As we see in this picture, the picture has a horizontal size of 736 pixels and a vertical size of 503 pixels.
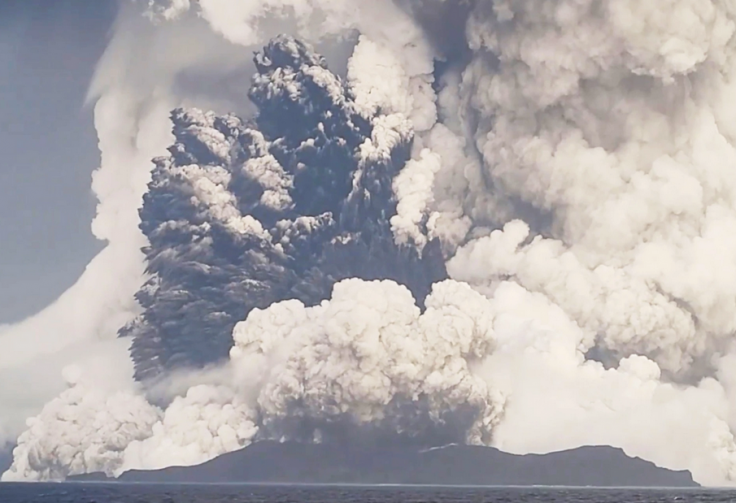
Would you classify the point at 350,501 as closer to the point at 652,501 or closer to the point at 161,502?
the point at 161,502

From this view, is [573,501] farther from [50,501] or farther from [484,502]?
[50,501]

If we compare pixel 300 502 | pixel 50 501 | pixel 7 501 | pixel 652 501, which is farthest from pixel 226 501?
pixel 652 501

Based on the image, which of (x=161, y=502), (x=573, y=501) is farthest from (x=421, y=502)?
(x=161, y=502)

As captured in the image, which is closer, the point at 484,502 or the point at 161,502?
the point at 161,502

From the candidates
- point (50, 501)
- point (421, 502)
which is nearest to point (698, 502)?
point (421, 502)

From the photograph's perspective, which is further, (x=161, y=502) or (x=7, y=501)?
(x=7, y=501)

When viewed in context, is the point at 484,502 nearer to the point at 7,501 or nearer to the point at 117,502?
the point at 117,502

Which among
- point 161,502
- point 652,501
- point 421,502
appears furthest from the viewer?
point 652,501

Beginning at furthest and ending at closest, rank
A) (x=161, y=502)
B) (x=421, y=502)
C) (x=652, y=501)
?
1. (x=652, y=501)
2. (x=421, y=502)
3. (x=161, y=502)
